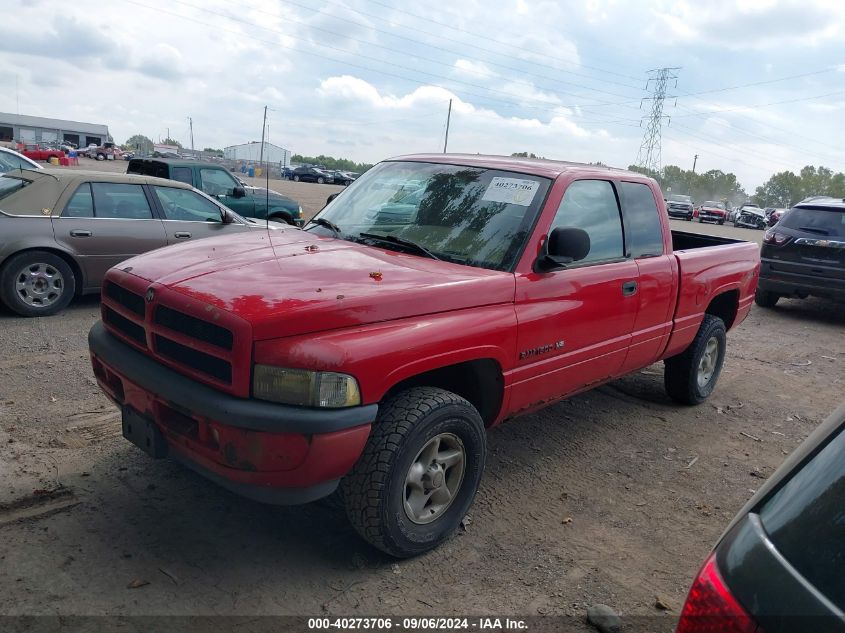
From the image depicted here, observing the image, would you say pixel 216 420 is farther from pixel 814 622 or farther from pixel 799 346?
pixel 799 346

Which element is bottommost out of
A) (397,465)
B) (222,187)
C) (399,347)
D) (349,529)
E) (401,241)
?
(349,529)

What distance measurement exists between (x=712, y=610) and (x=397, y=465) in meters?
1.64

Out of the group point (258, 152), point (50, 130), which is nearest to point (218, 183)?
point (258, 152)

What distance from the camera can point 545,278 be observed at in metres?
3.72

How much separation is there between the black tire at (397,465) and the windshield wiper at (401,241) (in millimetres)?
874

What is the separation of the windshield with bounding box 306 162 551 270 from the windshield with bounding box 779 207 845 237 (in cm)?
761

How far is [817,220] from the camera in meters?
9.84

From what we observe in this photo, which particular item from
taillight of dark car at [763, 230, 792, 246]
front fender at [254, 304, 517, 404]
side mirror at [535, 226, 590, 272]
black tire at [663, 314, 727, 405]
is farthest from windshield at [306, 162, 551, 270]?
taillight of dark car at [763, 230, 792, 246]

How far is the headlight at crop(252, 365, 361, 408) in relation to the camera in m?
2.70

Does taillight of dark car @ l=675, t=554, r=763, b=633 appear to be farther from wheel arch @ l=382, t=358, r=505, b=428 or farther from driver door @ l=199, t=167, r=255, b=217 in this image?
driver door @ l=199, t=167, r=255, b=217

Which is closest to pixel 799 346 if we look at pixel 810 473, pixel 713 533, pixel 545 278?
pixel 713 533

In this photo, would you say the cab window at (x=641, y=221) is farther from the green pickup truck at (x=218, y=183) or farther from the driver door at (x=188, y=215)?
the green pickup truck at (x=218, y=183)

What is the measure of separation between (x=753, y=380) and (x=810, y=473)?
5722 millimetres

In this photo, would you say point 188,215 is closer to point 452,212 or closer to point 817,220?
point 452,212
